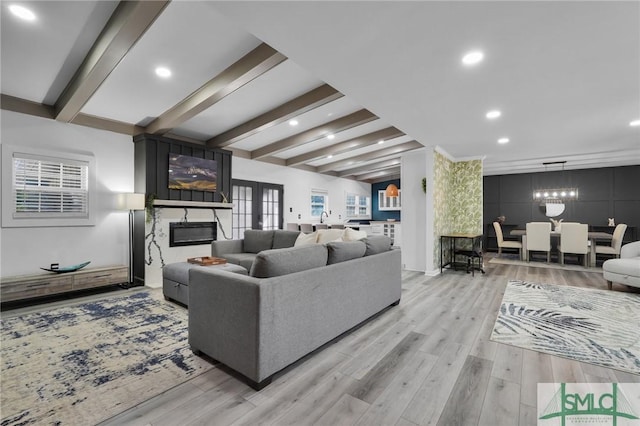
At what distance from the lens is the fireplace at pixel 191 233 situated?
524cm

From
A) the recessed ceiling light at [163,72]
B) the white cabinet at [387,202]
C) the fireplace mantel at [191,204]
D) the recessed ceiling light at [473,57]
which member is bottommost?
the fireplace mantel at [191,204]

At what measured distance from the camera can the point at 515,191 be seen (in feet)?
29.0

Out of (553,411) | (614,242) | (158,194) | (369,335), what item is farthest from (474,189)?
(158,194)

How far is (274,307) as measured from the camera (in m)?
1.89

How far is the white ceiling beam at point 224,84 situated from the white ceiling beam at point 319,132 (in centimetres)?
217

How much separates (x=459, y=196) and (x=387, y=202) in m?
4.38

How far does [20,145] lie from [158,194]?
5.94 ft

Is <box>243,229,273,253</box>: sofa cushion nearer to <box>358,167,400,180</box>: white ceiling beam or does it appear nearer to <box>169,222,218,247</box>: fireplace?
<box>169,222,218,247</box>: fireplace

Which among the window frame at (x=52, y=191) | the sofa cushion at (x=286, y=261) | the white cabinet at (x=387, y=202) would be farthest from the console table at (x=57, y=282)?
the white cabinet at (x=387, y=202)

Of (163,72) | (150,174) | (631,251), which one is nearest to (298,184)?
(150,174)

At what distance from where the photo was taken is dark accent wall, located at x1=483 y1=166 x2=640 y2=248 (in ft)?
24.6

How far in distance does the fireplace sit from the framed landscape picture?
28.4 inches

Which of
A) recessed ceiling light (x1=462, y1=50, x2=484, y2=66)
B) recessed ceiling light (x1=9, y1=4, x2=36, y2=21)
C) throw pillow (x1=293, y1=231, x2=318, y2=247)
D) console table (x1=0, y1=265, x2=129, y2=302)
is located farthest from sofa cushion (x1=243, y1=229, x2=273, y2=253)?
recessed ceiling light (x1=462, y1=50, x2=484, y2=66)

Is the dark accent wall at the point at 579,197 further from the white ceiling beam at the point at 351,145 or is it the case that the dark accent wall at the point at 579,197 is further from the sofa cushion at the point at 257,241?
the sofa cushion at the point at 257,241
